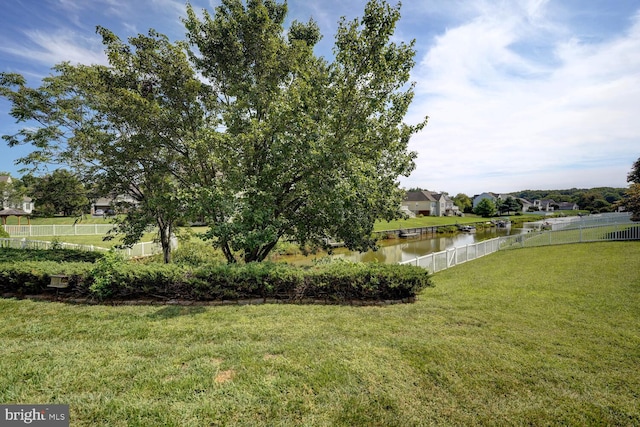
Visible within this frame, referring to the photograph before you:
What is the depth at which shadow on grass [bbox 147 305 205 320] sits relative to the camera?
A: 17.7 ft

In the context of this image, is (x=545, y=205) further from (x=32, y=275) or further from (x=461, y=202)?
(x=32, y=275)

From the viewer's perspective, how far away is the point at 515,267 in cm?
1047

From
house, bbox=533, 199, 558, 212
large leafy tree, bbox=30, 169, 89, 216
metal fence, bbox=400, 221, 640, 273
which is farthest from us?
house, bbox=533, 199, 558, 212

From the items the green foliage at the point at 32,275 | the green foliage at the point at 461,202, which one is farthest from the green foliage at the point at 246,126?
the green foliage at the point at 461,202

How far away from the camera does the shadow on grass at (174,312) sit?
17.7 ft

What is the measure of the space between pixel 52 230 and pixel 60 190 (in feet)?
51.0

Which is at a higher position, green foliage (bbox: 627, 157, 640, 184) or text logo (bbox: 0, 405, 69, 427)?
green foliage (bbox: 627, 157, 640, 184)

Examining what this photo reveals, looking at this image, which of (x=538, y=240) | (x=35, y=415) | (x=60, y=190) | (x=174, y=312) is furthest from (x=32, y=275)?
(x=538, y=240)

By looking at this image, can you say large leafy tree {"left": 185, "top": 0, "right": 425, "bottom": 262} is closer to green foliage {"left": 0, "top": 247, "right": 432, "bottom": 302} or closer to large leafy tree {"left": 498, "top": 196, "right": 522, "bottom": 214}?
green foliage {"left": 0, "top": 247, "right": 432, "bottom": 302}

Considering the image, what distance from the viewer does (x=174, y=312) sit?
563 centimetres

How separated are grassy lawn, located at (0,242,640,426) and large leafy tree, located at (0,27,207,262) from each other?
13.0 feet

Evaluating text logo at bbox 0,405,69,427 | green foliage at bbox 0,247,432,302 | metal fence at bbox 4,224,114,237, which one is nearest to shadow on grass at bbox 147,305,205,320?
green foliage at bbox 0,247,432,302

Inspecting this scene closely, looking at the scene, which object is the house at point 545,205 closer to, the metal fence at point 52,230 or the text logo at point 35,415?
the metal fence at point 52,230

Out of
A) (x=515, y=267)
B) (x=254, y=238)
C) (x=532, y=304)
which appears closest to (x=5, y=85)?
(x=254, y=238)
